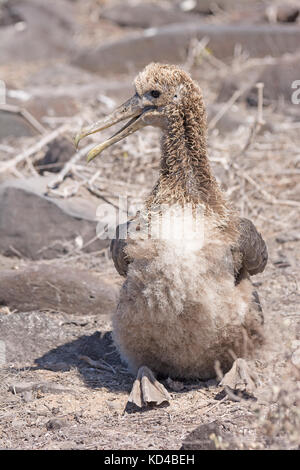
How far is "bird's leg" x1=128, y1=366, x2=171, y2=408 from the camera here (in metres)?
4.45

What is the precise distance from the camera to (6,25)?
1540cm

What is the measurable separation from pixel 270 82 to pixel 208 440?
26.9 feet

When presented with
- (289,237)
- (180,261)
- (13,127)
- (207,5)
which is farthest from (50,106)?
(180,261)

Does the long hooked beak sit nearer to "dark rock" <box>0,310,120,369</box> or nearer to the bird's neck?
the bird's neck

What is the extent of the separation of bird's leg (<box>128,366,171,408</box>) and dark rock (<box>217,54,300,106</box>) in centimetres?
695

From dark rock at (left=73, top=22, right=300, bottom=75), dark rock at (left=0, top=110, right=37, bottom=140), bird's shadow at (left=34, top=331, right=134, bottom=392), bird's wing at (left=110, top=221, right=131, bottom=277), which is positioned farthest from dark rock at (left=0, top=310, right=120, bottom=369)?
dark rock at (left=73, top=22, right=300, bottom=75)

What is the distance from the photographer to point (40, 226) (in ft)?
22.8

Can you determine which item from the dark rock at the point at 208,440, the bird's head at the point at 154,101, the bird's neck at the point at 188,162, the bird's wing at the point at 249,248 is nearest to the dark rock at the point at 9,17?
the bird's head at the point at 154,101

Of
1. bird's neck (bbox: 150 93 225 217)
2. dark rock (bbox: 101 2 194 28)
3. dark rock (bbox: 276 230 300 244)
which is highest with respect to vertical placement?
dark rock (bbox: 101 2 194 28)

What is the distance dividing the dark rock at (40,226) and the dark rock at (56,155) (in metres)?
0.99

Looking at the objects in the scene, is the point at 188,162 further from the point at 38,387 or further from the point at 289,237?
the point at 289,237

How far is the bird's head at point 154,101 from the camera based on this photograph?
4664 millimetres

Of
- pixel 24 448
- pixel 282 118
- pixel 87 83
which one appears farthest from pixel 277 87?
pixel 24 448

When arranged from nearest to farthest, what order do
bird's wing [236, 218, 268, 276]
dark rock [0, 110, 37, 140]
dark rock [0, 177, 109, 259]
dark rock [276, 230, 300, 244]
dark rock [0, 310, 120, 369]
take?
bird's wing [236, 218, 268, 276] < dark rock [0, 310, 120, 369] < dark rock [0, 177, 109, 259] < dark rock [276, 230, 300, 244] < dark rock [0, 110, 37, 140]
